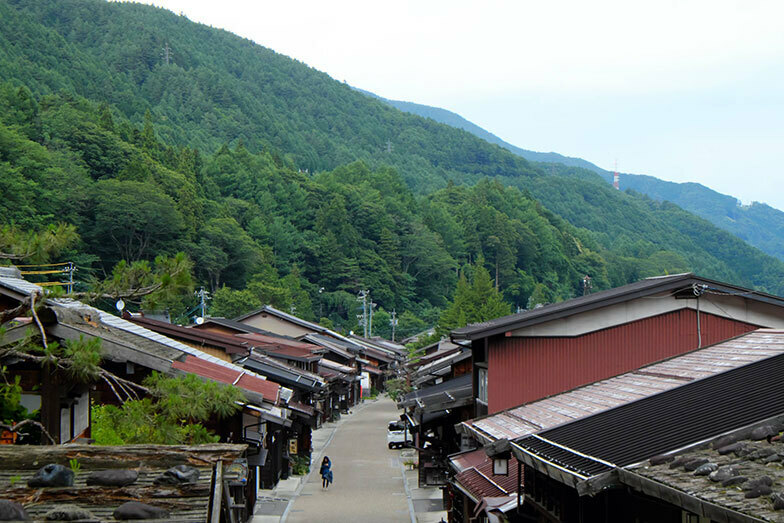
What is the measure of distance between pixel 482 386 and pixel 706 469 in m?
14.3

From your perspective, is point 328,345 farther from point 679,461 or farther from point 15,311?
point 679,461

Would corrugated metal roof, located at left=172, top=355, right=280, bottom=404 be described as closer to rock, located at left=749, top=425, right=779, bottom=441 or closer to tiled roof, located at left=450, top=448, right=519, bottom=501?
tiled roof, located at left=450, top=448, right=519, bottom=501

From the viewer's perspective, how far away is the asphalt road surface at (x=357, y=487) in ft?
81.8

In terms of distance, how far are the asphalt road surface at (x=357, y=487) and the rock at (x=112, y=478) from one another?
18.9m

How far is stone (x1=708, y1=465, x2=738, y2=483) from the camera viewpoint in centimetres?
605

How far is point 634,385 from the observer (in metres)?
11.8

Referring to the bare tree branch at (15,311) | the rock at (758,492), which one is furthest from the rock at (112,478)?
the rock at (758,492)

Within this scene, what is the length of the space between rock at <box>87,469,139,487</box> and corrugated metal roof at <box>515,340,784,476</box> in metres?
3.81

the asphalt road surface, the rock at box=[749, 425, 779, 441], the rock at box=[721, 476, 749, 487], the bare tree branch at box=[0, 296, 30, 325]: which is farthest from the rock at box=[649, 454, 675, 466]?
the asphalt road surface

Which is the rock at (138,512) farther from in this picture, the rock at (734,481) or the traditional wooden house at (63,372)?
the traditional wooden house at (63,372)

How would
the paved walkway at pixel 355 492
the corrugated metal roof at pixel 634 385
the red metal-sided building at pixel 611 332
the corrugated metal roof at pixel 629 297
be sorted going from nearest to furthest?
the corrugated metal roof at pixel 634 385 → the corrugated metal roof at pixel 629 297 → the red metal-sided building at pixel 611 332 → the paved walkway at pixel 355 492

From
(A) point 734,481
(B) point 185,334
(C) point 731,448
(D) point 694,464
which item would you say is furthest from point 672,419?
(B) point 185,334

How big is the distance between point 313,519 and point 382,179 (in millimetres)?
147226

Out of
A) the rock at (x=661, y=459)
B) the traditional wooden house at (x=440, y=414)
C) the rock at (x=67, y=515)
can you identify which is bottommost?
the traditional wooden house at (x=440, y=414)
